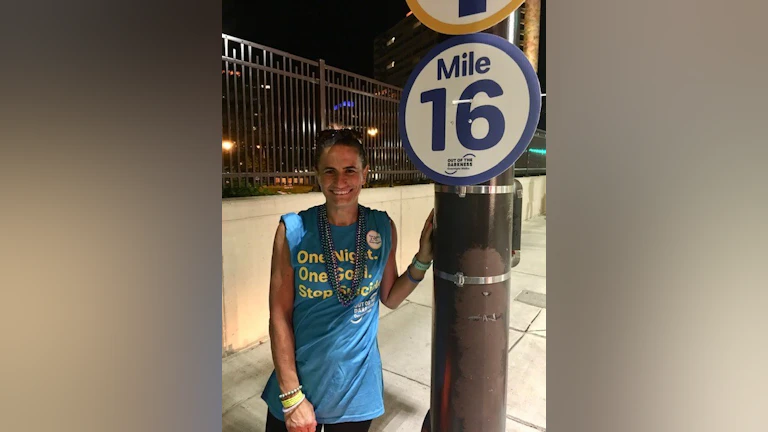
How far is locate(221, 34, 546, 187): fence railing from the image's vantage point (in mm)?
3518

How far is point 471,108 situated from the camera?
120 centimetres

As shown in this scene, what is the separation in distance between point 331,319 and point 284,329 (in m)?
0.19

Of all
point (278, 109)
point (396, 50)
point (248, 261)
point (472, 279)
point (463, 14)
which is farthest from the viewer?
point (396, 50)

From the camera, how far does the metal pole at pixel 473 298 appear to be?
129 cm

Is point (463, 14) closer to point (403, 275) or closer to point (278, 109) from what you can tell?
point (403, 275)

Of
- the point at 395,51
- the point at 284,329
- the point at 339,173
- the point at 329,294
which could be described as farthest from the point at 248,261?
the point at 395,51

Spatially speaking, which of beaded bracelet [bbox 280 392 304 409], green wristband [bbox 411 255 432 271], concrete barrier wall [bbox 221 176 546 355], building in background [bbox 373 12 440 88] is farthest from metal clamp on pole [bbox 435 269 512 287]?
building in background [bbox 373 12 440 88]

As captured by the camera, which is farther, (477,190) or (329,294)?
(329,294)

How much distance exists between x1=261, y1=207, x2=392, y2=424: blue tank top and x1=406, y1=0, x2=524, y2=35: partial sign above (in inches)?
28.9

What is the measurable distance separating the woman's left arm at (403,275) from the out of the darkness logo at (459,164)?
10.1 inches

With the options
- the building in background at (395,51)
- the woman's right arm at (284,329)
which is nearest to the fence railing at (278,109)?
the woman's right arm at (284,329)
